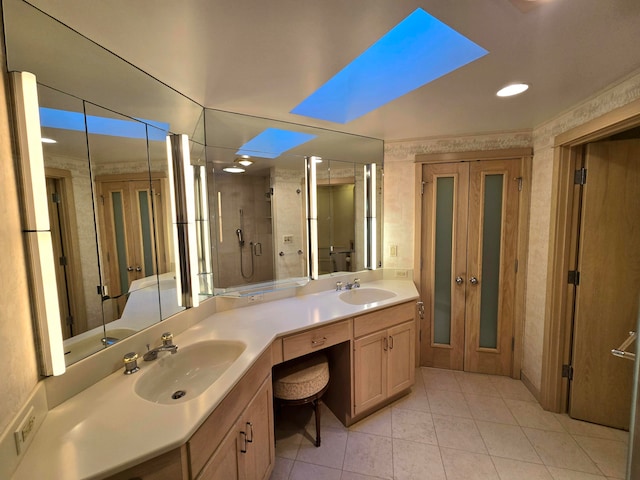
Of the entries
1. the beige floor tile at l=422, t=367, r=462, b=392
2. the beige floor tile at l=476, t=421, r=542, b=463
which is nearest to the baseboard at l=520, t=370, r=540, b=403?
the beige floor tile at l=476, t=421, r=542, b=463

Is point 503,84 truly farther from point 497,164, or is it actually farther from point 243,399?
point 243,399

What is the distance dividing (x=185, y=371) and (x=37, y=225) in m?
0.96

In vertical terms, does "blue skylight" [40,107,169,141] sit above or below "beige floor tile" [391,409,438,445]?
above

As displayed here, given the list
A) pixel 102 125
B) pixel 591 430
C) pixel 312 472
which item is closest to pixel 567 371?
pixel 591 430

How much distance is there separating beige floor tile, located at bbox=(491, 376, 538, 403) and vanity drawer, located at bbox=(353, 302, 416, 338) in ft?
3.59

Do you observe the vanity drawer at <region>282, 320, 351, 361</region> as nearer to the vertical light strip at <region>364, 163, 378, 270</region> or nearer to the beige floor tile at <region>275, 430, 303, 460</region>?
the beige floor tile at <region>275, 430, 303, 460</region>

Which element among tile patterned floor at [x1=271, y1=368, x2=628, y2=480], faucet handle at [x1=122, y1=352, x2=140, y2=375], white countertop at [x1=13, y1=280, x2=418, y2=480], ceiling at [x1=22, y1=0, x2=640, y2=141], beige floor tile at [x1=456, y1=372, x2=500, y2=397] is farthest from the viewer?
beige floor tile at [x1=456, y1=372, x2=500, y2=397]

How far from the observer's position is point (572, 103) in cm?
181

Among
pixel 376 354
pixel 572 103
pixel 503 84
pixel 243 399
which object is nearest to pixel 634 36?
pixel 503 84

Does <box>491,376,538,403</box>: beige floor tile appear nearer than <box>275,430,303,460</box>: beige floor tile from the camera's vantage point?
No

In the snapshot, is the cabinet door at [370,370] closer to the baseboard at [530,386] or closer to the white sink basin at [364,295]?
the white sink basin at [364,295]

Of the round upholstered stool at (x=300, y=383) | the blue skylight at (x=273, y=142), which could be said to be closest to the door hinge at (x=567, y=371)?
the round upholstered stool at (x=300, y=383)

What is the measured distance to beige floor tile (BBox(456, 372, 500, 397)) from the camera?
2.37 m

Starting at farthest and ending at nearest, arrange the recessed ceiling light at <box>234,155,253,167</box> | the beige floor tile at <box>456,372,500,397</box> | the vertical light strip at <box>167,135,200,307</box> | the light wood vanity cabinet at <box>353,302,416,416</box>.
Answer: the beige floor tile at <box>456,372,500,397</box>
the recessed ceiling light at <box>234,155,253,167</box>
the light wood vanity cabinet at <box>353,302,416,416</box>
the vertical light strip at <box>167,135,200,307</box>
